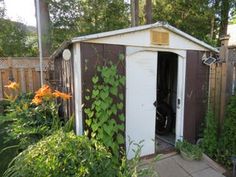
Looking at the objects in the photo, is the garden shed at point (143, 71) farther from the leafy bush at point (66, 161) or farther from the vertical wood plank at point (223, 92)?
the leafy bush at point (66, 161)

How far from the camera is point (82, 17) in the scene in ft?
32.8

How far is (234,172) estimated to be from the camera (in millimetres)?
3471

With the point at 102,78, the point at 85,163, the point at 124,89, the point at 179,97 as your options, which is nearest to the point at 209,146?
the point at 179,97

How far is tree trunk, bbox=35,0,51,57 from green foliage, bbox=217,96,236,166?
697 cm

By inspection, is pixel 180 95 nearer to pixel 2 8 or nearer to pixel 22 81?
pixel 22 81

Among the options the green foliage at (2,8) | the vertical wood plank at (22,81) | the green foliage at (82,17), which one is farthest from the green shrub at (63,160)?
the green foliage at (2,8)

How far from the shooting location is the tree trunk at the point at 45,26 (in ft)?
27.6

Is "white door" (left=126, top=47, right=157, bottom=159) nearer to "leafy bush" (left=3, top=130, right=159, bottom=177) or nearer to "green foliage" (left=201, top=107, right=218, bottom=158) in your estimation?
"green foliage" (left=201, top=107, right=218, bottom=158)

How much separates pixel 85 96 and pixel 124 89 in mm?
703

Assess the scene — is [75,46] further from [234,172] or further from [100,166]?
[234,172]

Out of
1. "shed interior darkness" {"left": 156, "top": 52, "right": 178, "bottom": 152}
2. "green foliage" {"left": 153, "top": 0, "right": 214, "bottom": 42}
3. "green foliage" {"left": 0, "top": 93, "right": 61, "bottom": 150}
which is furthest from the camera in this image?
"green foliage" {"left": 153, "top": 0, "right": 214, "bottom": 42}

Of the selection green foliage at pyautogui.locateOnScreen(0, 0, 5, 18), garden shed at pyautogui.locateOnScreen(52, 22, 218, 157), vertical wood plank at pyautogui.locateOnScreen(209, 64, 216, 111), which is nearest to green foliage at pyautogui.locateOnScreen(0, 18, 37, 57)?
green foliage at pyautogui.locateOnScreen(0, 0, 5, 18)

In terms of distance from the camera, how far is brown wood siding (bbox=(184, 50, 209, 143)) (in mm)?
4129

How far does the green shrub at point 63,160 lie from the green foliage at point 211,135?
→ 252cm
